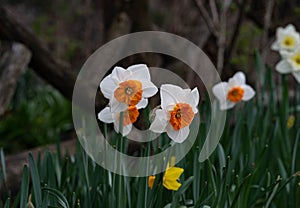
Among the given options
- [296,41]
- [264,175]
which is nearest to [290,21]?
[296,41]

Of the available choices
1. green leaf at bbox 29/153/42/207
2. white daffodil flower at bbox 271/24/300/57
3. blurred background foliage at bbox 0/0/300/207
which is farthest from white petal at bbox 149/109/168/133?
white daffodil flower at bbox 271/24/300/57

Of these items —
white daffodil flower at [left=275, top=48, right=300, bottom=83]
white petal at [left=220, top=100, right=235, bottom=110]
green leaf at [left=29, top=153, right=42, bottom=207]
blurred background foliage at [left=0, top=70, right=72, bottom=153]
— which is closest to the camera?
green leaf at [left=29, top=153, right=42, bottom=207]

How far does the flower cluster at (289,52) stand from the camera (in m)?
1.90

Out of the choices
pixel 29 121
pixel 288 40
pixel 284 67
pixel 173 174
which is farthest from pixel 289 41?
pixel 29 121

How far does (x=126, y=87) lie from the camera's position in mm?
926

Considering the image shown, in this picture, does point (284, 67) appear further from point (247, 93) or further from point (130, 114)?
point (130, 114)

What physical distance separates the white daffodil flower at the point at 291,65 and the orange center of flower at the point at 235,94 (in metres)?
0.37

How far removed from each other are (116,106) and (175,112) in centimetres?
12

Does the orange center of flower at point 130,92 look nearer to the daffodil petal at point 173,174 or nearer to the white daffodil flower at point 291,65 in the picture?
the daffodil petal at point 173,174

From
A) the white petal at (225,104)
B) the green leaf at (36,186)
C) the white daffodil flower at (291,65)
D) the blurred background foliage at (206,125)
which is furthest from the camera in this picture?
the white daffodil flower at (291,65)

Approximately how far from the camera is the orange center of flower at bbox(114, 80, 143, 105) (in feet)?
2.99

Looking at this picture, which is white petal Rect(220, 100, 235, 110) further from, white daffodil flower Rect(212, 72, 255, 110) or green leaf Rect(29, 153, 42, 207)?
green leaf Rect(29, 153, 42, 207)

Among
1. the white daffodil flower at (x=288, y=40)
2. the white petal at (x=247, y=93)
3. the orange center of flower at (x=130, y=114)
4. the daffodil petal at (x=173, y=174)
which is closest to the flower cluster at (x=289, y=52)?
the white daffodil flower at (x=288, y=40)

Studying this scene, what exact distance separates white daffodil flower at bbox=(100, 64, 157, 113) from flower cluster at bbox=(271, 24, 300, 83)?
3.53 feet
